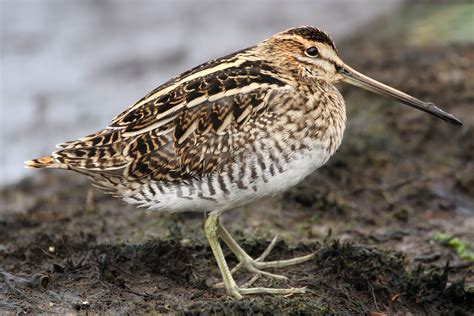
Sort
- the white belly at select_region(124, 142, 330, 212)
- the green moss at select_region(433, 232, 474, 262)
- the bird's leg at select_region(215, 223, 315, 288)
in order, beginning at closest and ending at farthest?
the white belly at select_region(124, 142, 330, 212) < the bird's leg at select_region(215, 223, 315, 288) < the green moss at select_region(433, 232, 474, 262)

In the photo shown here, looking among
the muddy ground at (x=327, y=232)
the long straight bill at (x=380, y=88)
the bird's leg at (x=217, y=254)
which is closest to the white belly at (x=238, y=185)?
the bird's leg at (x=217, y=254)

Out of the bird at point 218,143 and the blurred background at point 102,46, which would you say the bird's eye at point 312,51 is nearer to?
the bird at point 218,143

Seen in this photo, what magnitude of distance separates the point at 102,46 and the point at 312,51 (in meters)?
7.05

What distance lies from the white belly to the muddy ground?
491 millimetres

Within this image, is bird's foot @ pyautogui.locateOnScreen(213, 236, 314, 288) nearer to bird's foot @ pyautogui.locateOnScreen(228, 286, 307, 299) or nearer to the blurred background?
bird's foot @ pyautogui.locateOnScreen(228, 286, 307, 299)

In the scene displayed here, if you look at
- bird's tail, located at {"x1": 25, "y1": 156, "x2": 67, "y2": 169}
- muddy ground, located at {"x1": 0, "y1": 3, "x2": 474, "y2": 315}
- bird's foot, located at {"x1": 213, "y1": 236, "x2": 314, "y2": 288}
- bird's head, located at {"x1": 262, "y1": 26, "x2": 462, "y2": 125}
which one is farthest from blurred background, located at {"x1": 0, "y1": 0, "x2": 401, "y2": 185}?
bird's head, located at {"x1": 262, "y1": 26, "x2": 462, "y2": 125}

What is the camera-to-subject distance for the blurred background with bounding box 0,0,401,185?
10156 mm

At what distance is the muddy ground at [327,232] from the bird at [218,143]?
381mm

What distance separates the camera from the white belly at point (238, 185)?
5.13 metres

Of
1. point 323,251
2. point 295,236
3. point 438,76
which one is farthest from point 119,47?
point 323,251

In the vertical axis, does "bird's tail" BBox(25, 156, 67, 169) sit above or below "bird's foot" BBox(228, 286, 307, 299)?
above

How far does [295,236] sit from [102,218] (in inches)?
62.4

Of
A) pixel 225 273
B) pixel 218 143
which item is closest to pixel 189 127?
pixel 218 143

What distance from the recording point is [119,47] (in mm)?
12320
